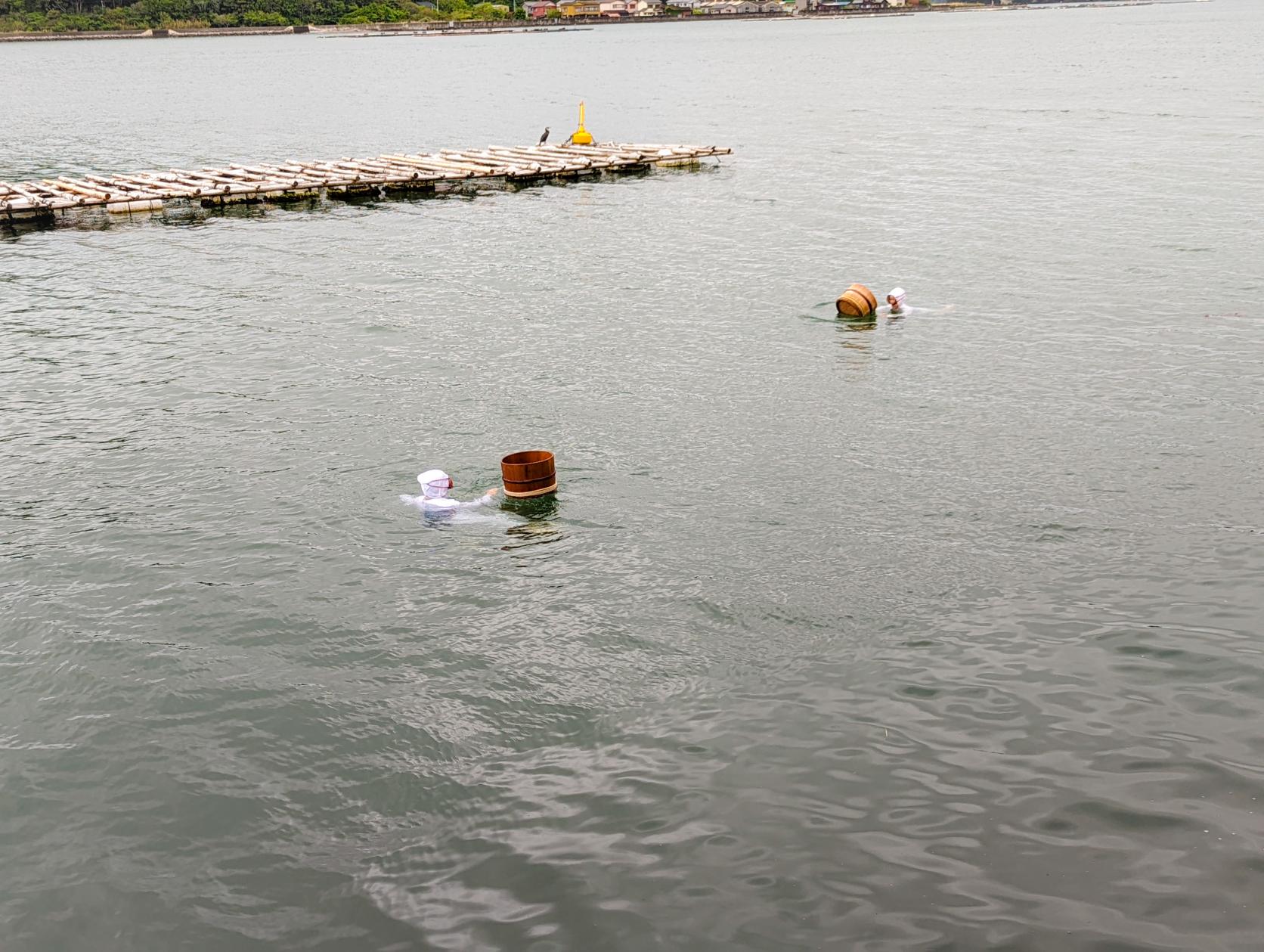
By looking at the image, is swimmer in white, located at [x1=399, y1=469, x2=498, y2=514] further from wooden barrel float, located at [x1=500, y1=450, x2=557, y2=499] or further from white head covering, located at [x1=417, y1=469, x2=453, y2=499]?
wooden barrel float, located at [x1=500, y1=450, x2=557, y2=499]

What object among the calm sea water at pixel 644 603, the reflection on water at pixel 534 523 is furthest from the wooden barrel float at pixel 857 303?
the reflection on water at pixel 534 523

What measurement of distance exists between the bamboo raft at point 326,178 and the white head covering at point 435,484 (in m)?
31.8

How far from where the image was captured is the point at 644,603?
14.2 m

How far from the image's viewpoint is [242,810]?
1070cm

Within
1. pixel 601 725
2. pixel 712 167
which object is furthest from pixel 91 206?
pixel 601 725

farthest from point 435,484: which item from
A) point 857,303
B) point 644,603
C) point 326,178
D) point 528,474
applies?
point 326,178

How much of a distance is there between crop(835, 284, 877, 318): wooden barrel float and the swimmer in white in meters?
13.0

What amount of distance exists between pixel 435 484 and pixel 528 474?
57.6 inches

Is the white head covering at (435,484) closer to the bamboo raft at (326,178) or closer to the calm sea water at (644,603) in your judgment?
the calm sea water at (644,603)

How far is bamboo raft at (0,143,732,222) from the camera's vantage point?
42.5 meters

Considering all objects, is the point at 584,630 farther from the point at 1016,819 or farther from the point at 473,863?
the point at 1016,819

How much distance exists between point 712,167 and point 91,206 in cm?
2800

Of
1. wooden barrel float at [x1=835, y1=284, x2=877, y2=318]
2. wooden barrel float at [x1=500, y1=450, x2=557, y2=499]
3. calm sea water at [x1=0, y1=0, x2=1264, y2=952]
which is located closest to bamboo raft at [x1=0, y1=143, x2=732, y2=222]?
calm sea water at [x1=0, y1=0, x2=1264, y2=952]

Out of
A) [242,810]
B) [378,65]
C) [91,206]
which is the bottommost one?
[242,810]
